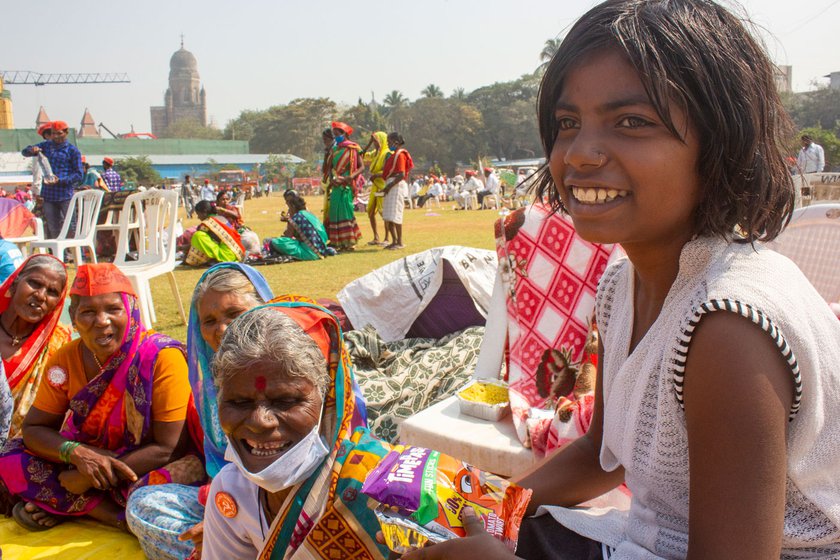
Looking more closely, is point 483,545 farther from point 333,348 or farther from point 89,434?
point 89,434

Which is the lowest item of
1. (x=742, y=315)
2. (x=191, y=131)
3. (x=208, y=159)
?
(x=742, y=315)

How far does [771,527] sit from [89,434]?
9.68 feet

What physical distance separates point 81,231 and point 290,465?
8628mm

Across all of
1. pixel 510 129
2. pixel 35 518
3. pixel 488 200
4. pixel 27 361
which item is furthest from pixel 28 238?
pixel 510 129

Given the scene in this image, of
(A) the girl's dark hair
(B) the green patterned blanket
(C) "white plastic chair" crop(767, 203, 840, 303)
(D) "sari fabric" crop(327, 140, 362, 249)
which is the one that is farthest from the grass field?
(A) the girl's dark hair

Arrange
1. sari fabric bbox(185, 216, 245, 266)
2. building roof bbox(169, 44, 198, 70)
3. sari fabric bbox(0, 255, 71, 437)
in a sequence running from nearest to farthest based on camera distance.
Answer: sari fabric bbox(0, 255, 71, 437) → sari fabric bbox(185, 216, 245, 266) → building roof bbox(169, 44, 198, 70)

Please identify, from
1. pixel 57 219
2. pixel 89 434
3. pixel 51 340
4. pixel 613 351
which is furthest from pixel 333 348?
pixel 57 219

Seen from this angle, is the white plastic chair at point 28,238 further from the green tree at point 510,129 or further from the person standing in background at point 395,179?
the green tree at point 510,129

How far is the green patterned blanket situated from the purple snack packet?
257cm

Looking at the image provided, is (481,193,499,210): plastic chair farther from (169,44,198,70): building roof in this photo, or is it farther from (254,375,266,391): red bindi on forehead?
(169,44,198,70): building roof

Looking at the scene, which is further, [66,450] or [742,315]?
[66,450]

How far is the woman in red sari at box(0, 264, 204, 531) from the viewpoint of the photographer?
312 cm

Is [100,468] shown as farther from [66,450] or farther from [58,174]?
[58,174]

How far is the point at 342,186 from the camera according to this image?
41.0 feet
